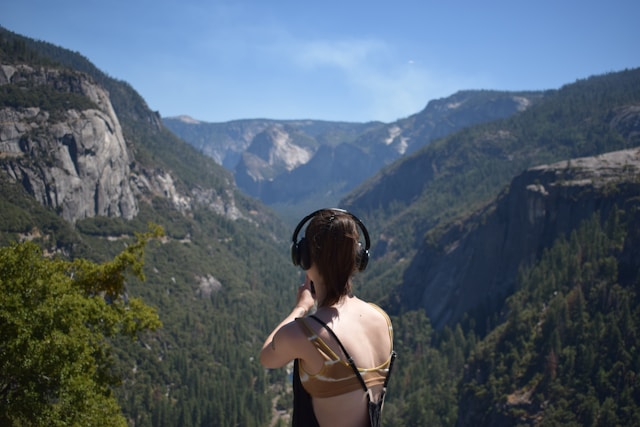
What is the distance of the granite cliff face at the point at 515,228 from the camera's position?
347 ft

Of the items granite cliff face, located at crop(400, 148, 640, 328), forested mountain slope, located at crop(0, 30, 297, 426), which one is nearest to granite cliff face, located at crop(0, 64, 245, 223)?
forested mountain slope, located at crop(0, 30, 297, 426)

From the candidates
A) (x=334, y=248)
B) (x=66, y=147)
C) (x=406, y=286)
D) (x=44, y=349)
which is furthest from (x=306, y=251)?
(x=406, y=286)

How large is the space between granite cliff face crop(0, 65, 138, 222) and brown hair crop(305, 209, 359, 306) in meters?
146

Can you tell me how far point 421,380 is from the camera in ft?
346

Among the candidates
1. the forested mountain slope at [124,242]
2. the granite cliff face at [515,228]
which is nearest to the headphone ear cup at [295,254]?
the forested mountain slope at [124,242]

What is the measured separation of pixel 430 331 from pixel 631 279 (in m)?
59.4

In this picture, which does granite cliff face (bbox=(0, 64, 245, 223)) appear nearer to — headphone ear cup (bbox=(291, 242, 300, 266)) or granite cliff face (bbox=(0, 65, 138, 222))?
granite cliff face (bbox=(0, 65, 138, 222))

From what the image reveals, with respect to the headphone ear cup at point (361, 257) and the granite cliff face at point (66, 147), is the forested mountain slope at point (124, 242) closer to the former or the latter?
the granite cliff face at point (66, 147)

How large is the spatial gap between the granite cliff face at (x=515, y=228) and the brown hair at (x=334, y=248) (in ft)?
346

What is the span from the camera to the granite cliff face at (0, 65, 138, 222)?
136 meters

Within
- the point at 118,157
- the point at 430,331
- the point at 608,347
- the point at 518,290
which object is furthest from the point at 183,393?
the point at 118,157

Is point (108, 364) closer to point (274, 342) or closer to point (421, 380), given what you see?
point (274, 342)

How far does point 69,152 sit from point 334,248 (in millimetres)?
163831

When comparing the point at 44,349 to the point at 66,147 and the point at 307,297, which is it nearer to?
the point at 307,297
